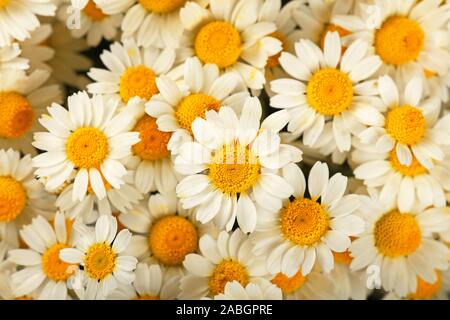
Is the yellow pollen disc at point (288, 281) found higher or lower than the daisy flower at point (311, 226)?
lower

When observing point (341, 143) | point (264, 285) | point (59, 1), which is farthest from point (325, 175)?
point (59, 1)

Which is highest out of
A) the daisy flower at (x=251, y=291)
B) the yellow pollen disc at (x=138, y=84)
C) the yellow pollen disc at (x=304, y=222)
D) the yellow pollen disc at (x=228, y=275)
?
the yellow pollen disc at (x=138, y=84)

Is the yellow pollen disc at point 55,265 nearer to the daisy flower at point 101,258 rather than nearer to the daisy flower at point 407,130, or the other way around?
the daisy flower at point 101,258

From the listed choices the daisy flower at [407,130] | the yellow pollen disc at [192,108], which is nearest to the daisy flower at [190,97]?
the yellow pollen disc at [192,108]

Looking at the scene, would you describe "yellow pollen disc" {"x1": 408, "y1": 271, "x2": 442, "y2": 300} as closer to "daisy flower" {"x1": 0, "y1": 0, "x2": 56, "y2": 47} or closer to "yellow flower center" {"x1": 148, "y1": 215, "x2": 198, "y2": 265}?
"yellow flower center" {"x1": 148, "y1": 215, "x2": 198, "y2": 265}

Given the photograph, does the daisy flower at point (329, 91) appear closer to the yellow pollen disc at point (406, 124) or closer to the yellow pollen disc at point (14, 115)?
the yellow pollen disc at point (406, 124)

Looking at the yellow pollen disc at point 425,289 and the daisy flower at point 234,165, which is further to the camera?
the yellow pollen disc at point 425,289
